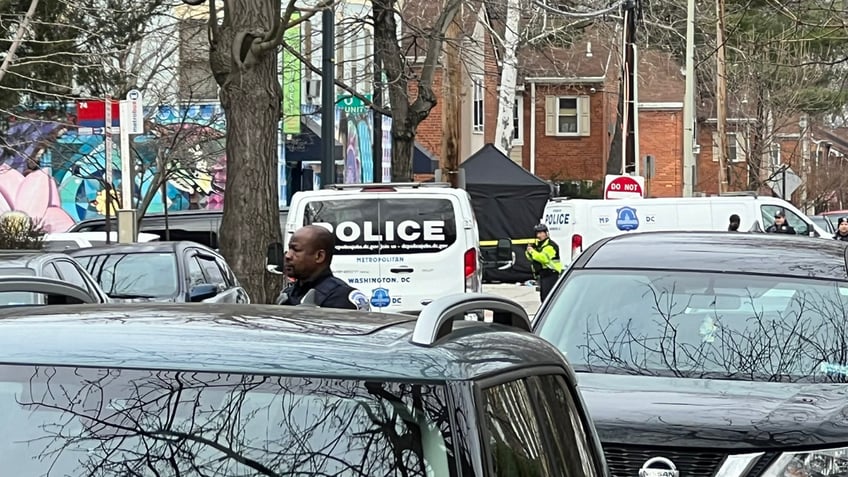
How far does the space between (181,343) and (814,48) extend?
113 feet

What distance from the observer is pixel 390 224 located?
604 inches

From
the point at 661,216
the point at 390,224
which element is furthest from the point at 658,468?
the point at 661,216

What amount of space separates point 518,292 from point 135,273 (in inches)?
702

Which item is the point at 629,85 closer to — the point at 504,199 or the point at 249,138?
the point at 504,199

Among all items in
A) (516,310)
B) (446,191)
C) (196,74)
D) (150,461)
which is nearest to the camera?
(150,461)

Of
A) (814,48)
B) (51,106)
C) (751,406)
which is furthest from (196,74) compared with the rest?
(751,406)

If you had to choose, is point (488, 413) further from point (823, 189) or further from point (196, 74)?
point (823, 189)

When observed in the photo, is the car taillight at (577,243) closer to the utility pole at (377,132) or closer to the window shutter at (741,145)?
the utility pole at (377,132)

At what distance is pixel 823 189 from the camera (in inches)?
2790

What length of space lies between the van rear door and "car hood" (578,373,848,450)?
9380mm

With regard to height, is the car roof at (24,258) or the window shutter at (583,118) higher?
the window shutter at (583,118)

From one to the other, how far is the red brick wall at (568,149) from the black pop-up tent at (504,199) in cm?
2328

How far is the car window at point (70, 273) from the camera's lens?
936 centimetres

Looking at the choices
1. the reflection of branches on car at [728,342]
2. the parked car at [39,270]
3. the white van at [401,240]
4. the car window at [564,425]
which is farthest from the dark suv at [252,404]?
the white van at [401,240]
